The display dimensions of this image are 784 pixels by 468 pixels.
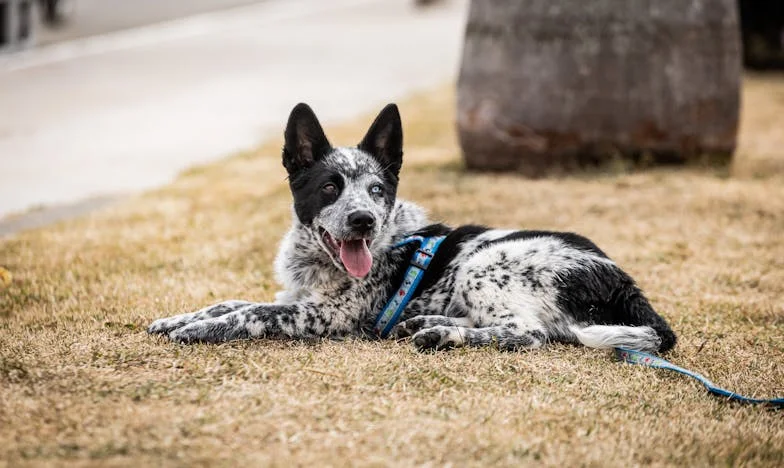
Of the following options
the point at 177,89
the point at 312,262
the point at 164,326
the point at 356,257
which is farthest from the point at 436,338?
the point at 177,89

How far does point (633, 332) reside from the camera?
15.2 ft

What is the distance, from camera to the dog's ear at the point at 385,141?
511 cm

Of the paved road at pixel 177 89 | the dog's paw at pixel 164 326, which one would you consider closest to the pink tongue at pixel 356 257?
the dog's paw at pixel 164 326

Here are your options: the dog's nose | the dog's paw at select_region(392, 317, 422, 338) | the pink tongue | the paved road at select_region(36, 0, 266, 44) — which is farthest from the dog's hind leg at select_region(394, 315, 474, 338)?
the paved road at select_region(36, 0, 266, 44)

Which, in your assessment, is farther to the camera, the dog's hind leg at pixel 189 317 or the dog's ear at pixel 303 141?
the dog's ear at pixel 303 141

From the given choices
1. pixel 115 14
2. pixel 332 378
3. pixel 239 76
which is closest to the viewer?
pixel 332 378

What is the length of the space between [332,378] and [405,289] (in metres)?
0.88

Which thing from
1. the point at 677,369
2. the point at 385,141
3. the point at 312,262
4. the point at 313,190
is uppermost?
the point at 385,141

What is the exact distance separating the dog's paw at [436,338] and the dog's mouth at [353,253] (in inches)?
16.7

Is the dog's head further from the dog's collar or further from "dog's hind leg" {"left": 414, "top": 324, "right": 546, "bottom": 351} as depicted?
"dog's hind leg" {"left": 414, "top": 324, "right": 546, "bottom": 351}

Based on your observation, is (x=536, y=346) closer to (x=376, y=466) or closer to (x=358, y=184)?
(x=358, y=184)

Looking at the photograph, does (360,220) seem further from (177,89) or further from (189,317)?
(177,89)

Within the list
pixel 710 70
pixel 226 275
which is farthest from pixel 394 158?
pixel 710 70

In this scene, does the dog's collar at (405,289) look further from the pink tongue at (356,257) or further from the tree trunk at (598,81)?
the tree trunk at (598,81)
